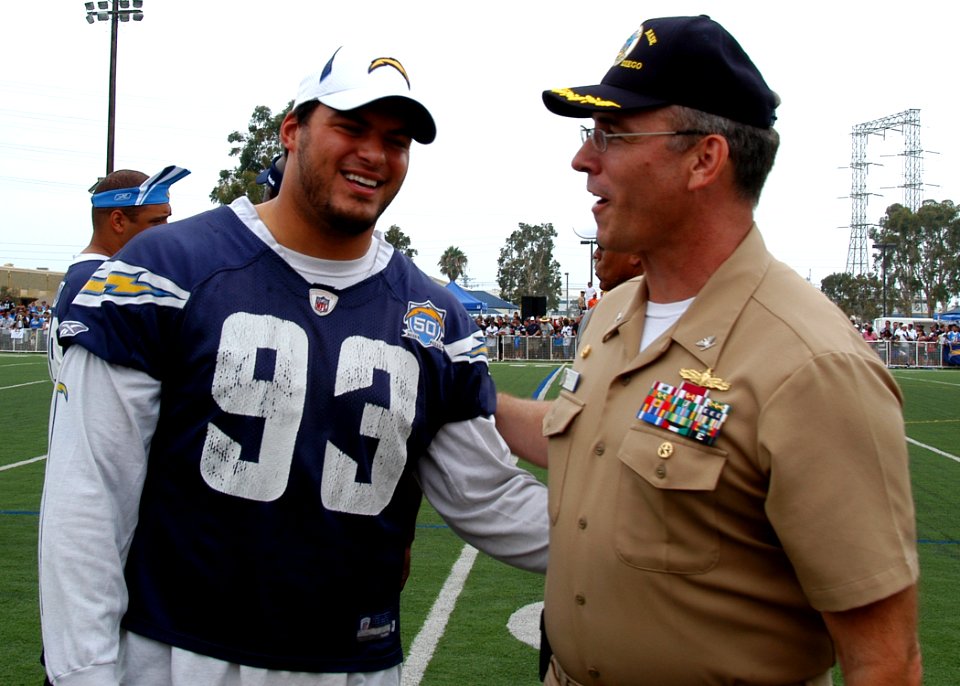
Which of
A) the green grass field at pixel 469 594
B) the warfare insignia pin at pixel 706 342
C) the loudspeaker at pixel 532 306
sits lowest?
the green grass field at pixel 469 594

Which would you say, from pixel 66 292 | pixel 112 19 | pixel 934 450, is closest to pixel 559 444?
pixel 66 292

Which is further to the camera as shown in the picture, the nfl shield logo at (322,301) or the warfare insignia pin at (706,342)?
the nfl shield logo at (322,301)

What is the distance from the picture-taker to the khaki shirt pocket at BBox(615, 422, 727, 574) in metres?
2.05

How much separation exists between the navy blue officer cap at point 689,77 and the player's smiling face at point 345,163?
502 millimetres

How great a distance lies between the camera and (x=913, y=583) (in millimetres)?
1922

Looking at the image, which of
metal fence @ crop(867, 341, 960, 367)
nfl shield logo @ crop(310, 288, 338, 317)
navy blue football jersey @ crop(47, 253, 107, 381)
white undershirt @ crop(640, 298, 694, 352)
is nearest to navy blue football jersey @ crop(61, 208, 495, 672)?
nfl shield logo @ crop(310, 288, 338, 317)

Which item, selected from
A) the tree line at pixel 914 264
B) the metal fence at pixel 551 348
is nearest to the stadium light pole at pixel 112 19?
the metal fence at pixel 551 348

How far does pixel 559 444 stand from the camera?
98.5 inches

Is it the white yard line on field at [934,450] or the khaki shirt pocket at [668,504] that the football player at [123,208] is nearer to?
the khaki shirt pocket at [668,504]

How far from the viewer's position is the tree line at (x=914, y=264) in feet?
251

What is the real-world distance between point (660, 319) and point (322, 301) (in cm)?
80

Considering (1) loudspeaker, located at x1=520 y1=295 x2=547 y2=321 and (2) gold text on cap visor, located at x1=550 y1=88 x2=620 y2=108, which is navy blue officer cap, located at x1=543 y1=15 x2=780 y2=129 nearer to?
(2) gold text on cap visor, located at x1=550 y1=88 x2=620 y2=108

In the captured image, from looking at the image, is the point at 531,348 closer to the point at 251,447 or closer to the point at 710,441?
the point at 251,447

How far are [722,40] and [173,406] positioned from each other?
1473mm
